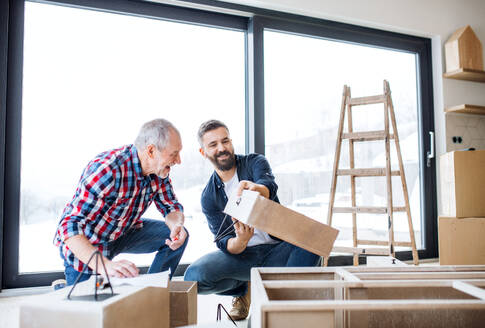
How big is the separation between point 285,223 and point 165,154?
674 millimetres

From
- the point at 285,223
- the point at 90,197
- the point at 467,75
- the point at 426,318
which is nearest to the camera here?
the point at 426,318

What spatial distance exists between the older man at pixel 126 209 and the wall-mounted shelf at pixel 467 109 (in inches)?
→ 104

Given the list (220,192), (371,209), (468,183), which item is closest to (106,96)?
(220,192)

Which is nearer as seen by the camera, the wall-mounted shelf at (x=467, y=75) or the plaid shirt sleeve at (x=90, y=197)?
the plaid shirt sleeve at (x=90, y=197)

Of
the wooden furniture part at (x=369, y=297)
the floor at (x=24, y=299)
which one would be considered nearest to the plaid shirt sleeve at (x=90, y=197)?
the floor at (x=24, y=299)

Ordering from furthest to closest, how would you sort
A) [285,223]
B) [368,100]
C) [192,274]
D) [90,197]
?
[368,100] → [192,274] → [90,197] → [285,223]

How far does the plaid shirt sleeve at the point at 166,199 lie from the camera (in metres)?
1.79

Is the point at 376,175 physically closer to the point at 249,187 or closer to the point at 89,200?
the point at 249,187

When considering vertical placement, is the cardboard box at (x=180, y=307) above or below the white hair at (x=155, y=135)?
below

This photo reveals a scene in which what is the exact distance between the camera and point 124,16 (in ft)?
8.03

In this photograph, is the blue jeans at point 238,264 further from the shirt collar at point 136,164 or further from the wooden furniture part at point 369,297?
the wooden furniture part at point 369,297

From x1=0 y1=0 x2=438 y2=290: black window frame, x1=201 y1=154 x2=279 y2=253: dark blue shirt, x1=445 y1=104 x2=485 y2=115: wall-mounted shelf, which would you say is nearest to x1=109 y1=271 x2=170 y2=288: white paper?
x1=201 y1=154 x2=279 y2=253: dark blue shirt

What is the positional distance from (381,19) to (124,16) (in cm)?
211

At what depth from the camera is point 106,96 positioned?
7.86 feet
